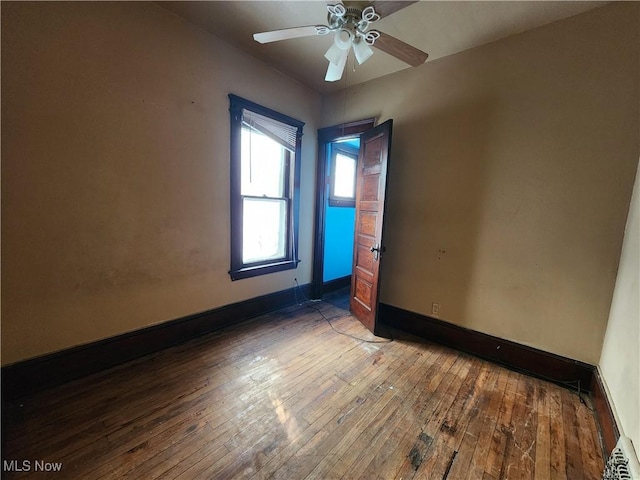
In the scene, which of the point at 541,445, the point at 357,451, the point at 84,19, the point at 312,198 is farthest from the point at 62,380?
the point at 541,445

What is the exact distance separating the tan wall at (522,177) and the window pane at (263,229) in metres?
1.35

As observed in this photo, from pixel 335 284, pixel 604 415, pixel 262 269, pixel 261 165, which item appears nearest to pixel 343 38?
pixel 261 165

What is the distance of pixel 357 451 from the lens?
138 cm

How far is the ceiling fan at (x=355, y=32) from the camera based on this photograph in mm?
1443

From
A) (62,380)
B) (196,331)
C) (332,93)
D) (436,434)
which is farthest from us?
(332,93)

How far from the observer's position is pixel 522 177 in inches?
82.1

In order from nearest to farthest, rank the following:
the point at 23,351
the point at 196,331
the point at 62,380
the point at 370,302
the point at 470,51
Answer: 1. the point at 23,351
2. the point at 62,380
3. the point at 470,51
4. the point at 196,331
5. the point at 370,302

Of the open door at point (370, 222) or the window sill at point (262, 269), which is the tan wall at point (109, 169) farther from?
the open door at point (370, 222)

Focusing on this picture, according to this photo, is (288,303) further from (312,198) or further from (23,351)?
(23,351)

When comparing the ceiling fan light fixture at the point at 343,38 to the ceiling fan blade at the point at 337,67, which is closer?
the ceiling fan light fixture at the point at 343,38

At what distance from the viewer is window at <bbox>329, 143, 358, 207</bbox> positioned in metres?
3.82

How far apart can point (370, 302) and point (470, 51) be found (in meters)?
2.50

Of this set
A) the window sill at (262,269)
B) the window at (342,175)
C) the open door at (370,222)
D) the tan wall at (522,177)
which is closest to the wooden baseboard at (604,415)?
the tan wall at (522,177)

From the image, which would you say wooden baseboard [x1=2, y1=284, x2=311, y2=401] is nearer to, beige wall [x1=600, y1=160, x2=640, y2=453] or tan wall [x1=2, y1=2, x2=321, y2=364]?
tan wall [x1=2, y1=2, x2=321, y2=364]
